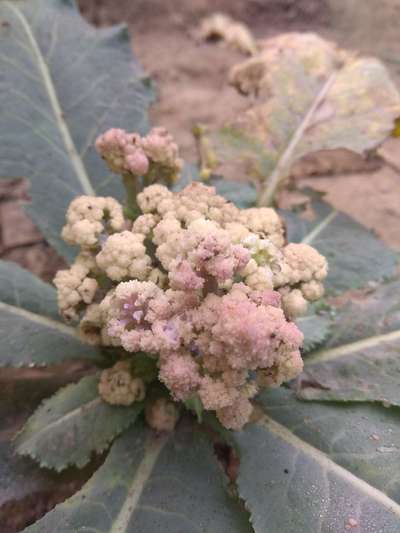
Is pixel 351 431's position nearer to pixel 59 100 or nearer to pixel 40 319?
pixel 40 319

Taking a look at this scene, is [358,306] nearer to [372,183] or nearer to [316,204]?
[316,204]

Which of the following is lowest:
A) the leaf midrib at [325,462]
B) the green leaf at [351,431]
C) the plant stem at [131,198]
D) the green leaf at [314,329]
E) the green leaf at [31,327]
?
the leaf midrib at [325,462]

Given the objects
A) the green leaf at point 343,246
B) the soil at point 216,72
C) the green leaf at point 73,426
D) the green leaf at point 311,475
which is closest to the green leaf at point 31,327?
the green leaf at point 73,426

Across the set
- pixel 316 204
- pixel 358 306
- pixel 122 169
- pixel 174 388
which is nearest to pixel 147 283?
pixel 174 388

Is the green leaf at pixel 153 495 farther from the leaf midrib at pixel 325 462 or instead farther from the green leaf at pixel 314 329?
the green leaf at pixel 314 329

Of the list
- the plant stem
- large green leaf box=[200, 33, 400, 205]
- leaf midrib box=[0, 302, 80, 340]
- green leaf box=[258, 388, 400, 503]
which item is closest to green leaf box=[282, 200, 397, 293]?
large green leaf box=[200, 33, 400, 205]

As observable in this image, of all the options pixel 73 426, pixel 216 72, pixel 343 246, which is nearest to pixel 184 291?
pixel 73 426

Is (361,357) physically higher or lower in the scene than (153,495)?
higher
